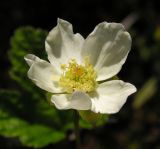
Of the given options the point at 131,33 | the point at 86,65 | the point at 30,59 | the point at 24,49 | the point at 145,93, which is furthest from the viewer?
the point at 131,33

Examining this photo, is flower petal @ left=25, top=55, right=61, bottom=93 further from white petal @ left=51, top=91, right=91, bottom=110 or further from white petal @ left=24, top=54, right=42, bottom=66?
white petal @ left=51, top=91, right=91, bottom=110

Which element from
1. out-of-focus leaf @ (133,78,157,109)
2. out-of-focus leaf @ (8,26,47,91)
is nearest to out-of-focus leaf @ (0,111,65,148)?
out-of-focus leaf @ (8,26,47,91)

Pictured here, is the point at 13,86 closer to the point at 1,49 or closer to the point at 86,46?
the point at 1,49

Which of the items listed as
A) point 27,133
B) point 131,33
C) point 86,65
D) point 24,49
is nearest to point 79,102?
point 86,65

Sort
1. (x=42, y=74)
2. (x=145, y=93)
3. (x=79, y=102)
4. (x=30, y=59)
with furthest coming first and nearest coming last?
(x=145, y=93), (x=42, y=74), (x=30, y=59), (x=79, y=102)

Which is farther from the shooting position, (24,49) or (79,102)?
(24,49)

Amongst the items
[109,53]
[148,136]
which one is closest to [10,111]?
[109,53]

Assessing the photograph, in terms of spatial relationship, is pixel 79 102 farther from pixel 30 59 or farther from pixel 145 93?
pixel 145 93
